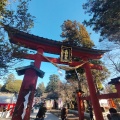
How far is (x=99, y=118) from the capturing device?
25.2ft

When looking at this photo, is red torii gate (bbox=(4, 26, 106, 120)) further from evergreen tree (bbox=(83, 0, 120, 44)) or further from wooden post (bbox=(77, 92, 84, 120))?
Answer: evergreen tree (bbox=(83, 0, 120, 44))

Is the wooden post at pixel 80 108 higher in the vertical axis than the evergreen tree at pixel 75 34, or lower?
lower

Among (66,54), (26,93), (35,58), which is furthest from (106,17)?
(26,93)

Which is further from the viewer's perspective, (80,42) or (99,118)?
(80,42)

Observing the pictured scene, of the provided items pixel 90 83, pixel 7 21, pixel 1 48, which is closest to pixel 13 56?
pixel 1 48

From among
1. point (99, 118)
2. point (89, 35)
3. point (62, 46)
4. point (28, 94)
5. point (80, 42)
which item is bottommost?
point (99, 118)

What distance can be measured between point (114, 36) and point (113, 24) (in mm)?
1856

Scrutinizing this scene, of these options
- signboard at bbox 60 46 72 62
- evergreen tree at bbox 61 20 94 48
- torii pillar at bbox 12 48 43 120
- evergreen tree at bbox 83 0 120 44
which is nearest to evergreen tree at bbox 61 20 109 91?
evergreen tree at bbox 61 20 94 48

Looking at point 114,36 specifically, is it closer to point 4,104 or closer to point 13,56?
point 13,56

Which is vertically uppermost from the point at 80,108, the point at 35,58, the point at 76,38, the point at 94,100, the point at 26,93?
the point at 76,38

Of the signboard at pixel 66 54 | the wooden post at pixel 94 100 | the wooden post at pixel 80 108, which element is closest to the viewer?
the wooden post at pixel 94 100

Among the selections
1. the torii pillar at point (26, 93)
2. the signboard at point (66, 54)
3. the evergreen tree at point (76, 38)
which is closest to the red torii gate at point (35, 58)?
the torii pillar at point (26, 93)

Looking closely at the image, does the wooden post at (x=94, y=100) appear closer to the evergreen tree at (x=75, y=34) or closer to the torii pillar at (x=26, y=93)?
the torii pillar at (x=26, y=93)

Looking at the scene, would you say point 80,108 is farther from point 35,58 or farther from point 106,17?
point 106,17
